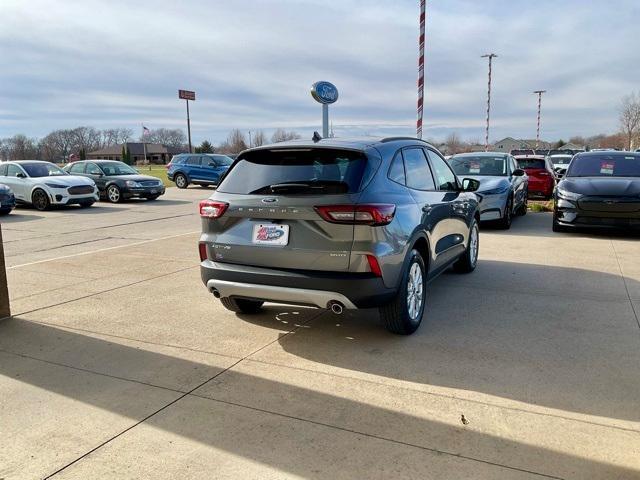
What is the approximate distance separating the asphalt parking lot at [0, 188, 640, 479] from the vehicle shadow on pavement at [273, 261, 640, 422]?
2cm

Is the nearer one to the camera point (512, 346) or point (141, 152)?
point (512, 346)

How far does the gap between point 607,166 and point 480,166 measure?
263 centimetres

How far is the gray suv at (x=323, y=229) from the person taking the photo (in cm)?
407

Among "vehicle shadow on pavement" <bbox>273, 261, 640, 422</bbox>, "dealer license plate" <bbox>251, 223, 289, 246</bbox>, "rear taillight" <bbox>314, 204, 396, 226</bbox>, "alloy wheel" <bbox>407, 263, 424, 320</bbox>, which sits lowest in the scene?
"vehicle shadow on pavement" <bbox>273, 261, 640, 422</bbox>

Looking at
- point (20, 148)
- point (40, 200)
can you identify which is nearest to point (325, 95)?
point (40, 200)

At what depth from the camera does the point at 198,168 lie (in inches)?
1038

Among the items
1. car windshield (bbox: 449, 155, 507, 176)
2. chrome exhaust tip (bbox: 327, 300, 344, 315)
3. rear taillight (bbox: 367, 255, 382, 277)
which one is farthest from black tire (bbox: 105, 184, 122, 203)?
rear taillight (bbox: 367, 255, 382, 277)

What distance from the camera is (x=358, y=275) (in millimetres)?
4074

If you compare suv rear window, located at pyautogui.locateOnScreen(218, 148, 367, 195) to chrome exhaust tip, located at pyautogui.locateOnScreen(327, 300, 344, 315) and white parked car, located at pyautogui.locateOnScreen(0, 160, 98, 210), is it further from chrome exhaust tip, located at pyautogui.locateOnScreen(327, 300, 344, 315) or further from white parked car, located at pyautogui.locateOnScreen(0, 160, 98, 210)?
white parked car, located at pyautogui.locateOnScreen(0, 160, 98, 210)

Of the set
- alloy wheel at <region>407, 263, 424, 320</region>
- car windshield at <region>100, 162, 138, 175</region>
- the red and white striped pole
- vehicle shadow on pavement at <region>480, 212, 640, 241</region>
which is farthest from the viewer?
car windshield at <region>100, 162, 138, 175</region>

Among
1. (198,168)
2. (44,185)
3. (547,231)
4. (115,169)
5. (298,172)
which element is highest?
(298,172)

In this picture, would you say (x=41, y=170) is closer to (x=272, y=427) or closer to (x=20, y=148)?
(x=272, y=427)

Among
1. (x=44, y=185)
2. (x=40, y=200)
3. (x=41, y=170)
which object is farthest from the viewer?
(x=41, y=170)

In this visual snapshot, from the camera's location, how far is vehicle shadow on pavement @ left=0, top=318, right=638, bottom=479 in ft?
9.14
